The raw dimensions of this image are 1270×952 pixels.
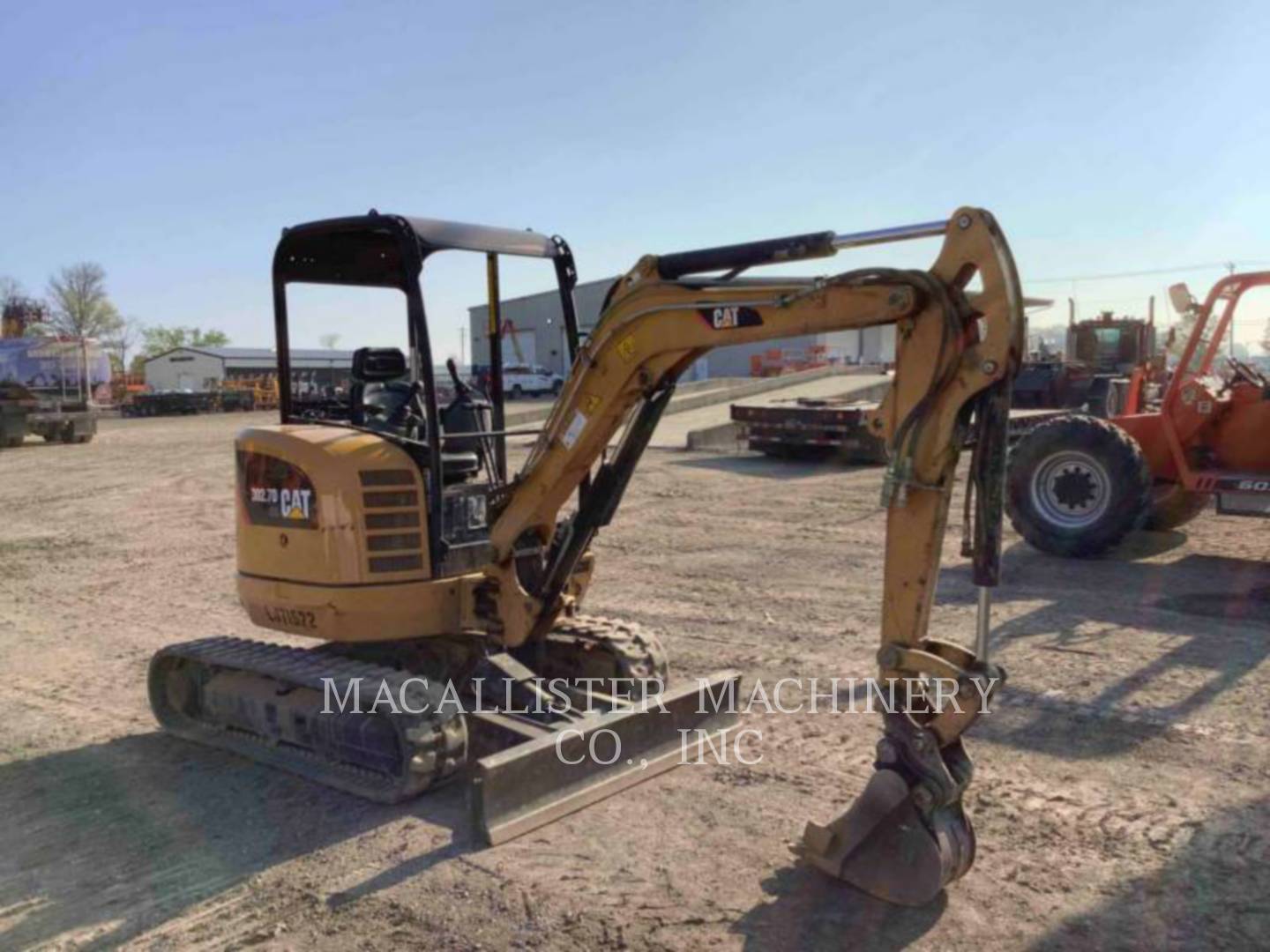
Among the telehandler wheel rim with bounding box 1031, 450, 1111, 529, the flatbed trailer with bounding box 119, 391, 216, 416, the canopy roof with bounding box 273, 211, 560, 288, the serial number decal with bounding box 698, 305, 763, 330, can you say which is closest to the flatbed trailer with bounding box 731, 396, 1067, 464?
the telehandler wheel rim with bounding box 1031, 450, 1111, 529

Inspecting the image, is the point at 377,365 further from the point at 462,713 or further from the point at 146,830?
the point at 146,830

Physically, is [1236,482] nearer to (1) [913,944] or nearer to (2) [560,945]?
(1) [913,944]

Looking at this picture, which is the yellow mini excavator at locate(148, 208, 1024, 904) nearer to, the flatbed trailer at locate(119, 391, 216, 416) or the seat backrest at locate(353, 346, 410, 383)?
the seat backrest at locate(353, 346, 410, 383)

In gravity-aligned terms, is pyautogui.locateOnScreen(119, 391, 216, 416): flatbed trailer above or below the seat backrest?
below

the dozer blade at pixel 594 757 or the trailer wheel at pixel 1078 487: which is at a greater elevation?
the trailer wheel at pixel 1078 487

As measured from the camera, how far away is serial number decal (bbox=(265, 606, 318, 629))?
545 centimetres

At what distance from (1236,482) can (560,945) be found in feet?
27.4

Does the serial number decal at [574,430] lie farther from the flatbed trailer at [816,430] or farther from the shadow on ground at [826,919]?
the flatbed trailer at [816,430]

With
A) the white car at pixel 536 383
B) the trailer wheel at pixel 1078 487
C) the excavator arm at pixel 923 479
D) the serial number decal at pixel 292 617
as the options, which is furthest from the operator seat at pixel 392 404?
the white car at pixel 536 383

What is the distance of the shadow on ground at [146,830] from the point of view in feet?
13.7

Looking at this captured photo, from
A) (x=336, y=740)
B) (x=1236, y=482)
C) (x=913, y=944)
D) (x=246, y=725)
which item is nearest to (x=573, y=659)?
(x=336, y=740)

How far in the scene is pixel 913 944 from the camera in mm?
3711

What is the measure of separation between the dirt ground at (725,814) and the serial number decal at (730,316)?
2.07m

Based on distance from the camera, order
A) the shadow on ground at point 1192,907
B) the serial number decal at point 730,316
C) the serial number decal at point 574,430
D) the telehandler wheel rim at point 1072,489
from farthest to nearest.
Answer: the telehandler wheel rim at point 1072,489 < the serial number decal at point 574,430 < the serial number decal at point 730,316 < the shadow on ground at point 1192,907
